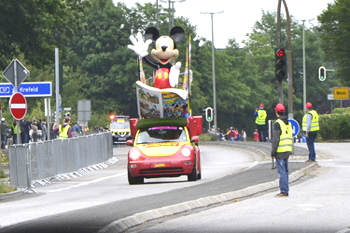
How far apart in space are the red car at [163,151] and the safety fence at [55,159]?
2.63 metres

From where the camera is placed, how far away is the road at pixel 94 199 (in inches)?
525

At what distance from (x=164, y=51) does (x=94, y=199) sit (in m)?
9.21

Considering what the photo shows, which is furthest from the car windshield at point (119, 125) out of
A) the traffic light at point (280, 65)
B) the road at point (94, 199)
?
the traffic light at point (280, 65)

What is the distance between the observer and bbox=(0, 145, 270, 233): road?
1333cm

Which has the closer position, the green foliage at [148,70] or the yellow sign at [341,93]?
the yellow sign at [341,93]

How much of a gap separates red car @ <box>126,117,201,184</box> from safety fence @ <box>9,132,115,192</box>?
2.63 metres

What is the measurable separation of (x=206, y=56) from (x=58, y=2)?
199ft

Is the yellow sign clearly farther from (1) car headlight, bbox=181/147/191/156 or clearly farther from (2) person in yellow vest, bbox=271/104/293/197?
(2) person in yellow vest, bbox=271/104/293/197

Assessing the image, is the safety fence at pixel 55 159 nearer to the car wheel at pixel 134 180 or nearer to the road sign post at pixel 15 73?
the road sign post at pixel 15 73

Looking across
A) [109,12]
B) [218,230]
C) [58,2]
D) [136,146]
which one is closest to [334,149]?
[58,2]

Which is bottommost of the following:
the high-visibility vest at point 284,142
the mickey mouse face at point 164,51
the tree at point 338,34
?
the high-visibility vest at point 284,142

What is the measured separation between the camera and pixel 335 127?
161 feet

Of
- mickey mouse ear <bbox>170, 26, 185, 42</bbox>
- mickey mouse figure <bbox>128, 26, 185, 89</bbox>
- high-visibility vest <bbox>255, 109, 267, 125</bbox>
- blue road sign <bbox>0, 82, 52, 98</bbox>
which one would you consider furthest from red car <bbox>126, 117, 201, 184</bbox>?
high-visibility vest <bbox>255, 109, 267, 125</bbox>

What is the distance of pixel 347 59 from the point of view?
62.8 m
